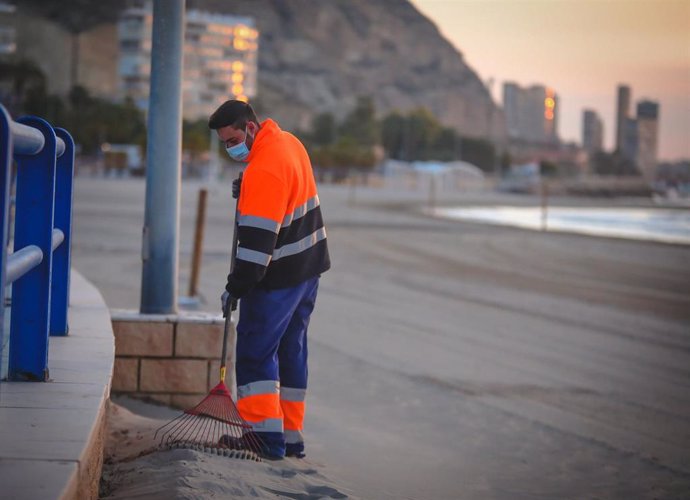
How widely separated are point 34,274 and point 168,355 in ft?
7.32

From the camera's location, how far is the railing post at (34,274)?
387 centimetres

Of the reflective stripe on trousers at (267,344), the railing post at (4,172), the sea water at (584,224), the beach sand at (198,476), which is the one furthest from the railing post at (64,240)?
the sea water at (584,224)

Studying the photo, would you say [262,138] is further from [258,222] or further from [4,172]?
[4,172]

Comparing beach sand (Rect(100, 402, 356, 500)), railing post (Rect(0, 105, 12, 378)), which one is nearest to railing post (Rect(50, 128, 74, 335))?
beach sand (Rect(100, 402, 356, 500))

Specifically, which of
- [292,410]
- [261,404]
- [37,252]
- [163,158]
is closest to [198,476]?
[261,404]

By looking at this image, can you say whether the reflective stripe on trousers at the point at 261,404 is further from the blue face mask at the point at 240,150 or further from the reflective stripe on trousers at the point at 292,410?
the blue face mask at the point at 240,150

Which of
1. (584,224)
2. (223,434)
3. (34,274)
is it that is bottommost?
(223,434)

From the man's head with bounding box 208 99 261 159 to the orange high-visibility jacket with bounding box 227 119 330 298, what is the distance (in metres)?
0.07

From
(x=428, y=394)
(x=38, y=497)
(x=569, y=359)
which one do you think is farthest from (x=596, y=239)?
(x=38, y=497)

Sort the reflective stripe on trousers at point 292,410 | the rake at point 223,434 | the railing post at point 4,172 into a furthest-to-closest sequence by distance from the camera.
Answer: the reflective stripe on trousers at point 292,410 → the rake at point 223,434 → the railing post at point 4,172

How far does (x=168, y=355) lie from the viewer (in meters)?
6.09

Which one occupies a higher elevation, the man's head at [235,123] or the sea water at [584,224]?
the man's head at [235,123]

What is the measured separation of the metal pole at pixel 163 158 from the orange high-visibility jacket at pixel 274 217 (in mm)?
1510

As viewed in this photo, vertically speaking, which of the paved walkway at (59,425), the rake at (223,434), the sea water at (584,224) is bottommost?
the rake at (223,434)
